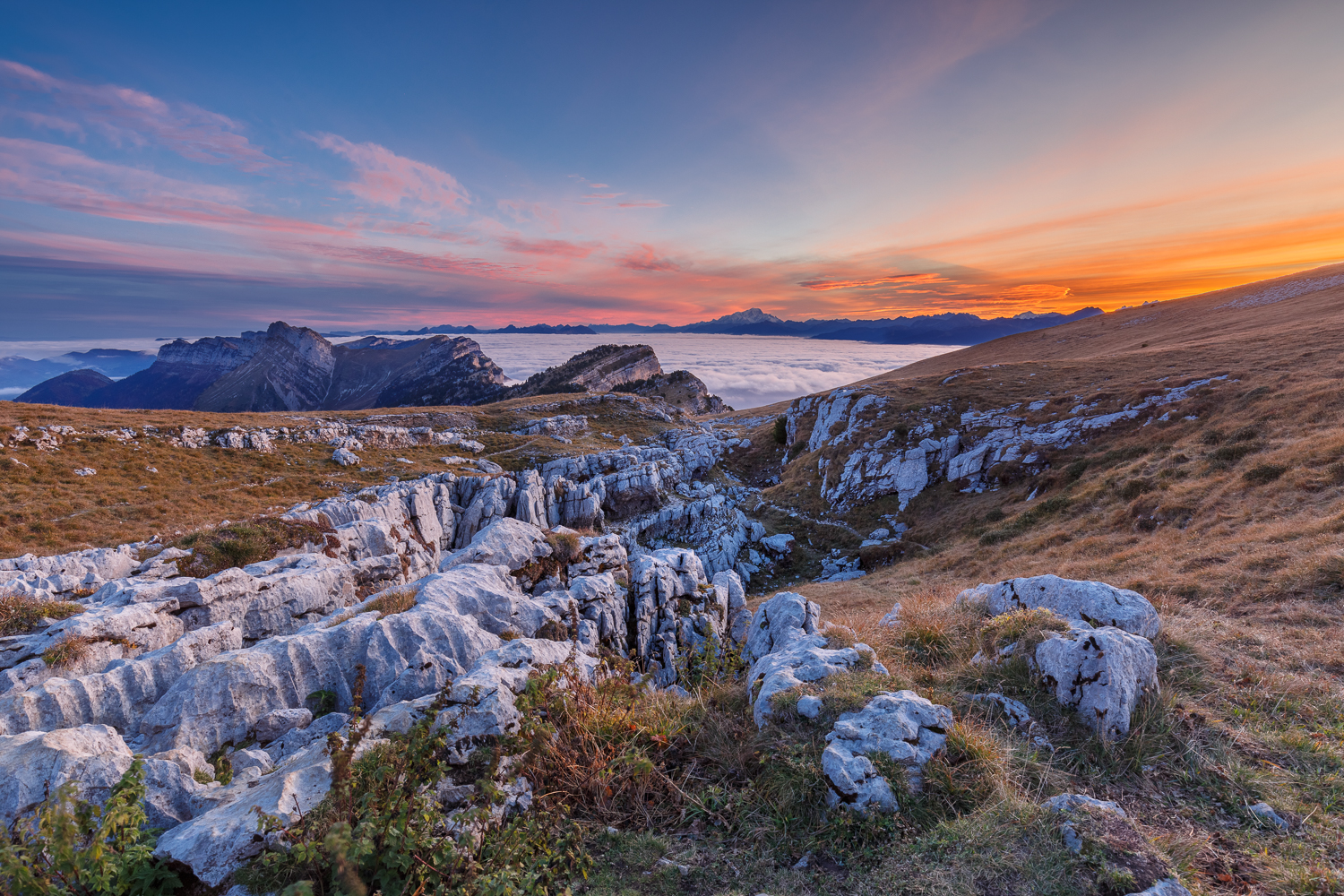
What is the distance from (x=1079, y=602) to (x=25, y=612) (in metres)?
24.0

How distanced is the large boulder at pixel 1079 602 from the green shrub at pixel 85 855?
13.1m

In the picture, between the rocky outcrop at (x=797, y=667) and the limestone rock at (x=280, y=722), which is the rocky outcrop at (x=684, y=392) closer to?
the rocky outcrop at (x=797, y=667)

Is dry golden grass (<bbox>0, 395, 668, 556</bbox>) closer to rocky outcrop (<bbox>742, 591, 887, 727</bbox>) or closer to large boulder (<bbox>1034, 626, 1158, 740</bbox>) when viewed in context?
rocky outcrop (<bbox>742, 591, 887, 727</bbox>)

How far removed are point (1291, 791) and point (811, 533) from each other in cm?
3693

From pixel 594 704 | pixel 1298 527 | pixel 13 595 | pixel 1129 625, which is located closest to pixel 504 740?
pixel 594 704

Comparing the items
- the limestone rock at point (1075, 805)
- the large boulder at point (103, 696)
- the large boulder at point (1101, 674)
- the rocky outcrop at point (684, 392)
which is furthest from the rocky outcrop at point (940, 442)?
the rocky outcrop at point (684, 392)

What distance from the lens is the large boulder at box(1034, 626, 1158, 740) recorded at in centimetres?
671

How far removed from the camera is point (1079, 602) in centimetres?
974

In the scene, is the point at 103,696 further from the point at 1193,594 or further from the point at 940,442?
the point at 940,442

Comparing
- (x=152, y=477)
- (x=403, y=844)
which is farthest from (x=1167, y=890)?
(x=152, y=477)

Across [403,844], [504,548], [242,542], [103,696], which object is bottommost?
[504,548]

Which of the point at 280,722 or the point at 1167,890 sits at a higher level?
the point at 1167,890

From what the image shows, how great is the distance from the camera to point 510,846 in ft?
15.5

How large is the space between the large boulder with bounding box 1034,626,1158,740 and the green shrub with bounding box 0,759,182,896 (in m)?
10.9
